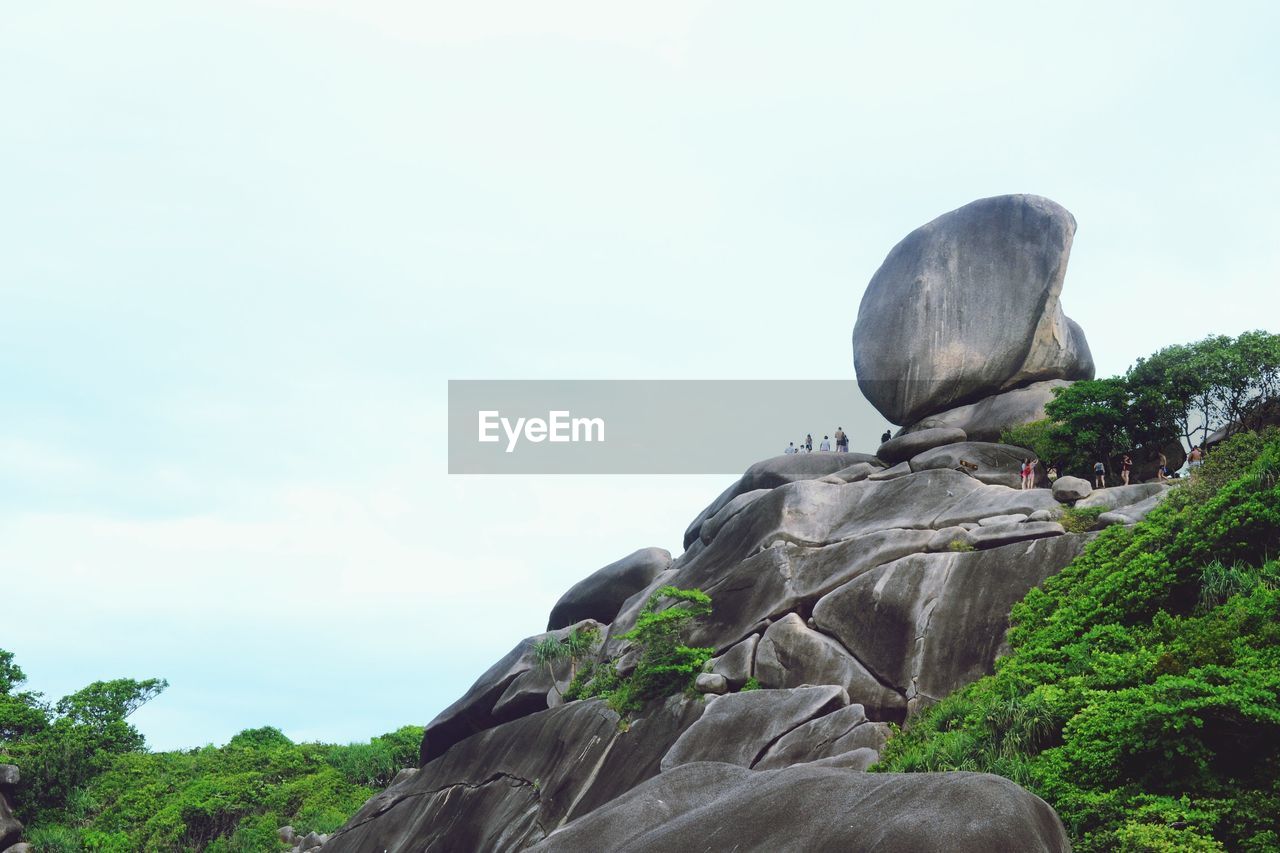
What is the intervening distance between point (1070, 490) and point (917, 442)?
8.38 m

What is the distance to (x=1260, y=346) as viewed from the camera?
33.3 m

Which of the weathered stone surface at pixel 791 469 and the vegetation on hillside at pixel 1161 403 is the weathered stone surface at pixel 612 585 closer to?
the weathered stone surface at pixel 791 469

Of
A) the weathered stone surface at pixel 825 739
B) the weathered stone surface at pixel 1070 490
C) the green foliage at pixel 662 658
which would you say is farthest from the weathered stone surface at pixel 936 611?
the green foliage at pixel 662 658

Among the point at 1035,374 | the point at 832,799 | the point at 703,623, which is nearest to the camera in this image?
the point at 832,799

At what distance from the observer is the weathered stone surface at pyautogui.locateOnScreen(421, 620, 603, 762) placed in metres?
33.7

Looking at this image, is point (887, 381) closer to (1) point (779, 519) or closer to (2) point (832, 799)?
(1) point (779, 519)

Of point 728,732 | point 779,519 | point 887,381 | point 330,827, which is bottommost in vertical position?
point 330,827

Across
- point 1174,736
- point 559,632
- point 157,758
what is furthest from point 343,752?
point 1174,736

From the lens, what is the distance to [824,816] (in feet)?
37.7

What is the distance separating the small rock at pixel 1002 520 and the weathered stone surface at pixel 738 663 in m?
5.50

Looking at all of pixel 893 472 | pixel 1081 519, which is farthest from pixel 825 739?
pixel 893 472

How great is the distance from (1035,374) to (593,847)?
28497 millimetres

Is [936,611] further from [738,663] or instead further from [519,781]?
[519,781]

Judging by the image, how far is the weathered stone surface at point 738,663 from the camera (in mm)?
26312
